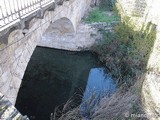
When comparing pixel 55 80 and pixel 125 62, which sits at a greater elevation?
pixel 125 62

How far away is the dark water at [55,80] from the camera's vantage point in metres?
7.88

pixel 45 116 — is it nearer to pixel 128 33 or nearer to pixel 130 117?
pixel 130 117

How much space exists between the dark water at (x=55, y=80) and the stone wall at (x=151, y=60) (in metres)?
1.77

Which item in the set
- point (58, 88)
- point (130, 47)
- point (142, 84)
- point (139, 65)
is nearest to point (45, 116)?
point (58, 88)

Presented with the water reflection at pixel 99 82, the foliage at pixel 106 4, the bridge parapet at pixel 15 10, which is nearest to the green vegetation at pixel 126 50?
the water reflection at pixel 99 82

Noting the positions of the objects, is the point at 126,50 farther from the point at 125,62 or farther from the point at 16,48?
the point at 16,48

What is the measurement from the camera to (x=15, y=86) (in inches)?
181

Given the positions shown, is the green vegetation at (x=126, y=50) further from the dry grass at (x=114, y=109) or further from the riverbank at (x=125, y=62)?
the dry grass at (x=114, y=109)

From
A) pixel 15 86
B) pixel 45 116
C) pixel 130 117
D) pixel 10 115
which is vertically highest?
pixel 10 115

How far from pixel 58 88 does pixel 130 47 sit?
4169 mm

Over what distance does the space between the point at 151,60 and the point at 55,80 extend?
14.7ft

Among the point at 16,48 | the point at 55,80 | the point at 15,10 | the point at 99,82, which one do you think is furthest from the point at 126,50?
the point at 15,10

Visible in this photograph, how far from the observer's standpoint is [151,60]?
7723mm

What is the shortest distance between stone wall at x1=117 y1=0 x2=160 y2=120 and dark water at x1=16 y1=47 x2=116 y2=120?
69.8 inches
